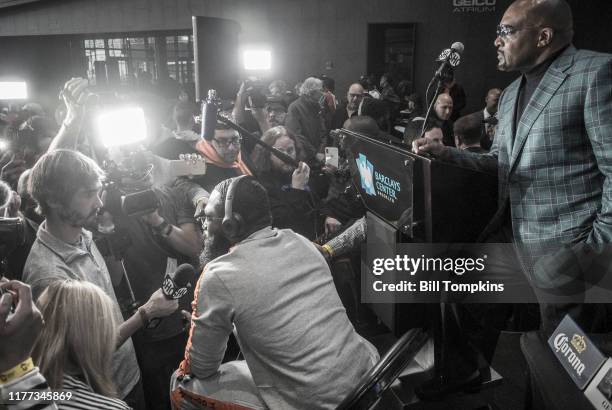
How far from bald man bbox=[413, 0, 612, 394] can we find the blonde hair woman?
1.09 metres

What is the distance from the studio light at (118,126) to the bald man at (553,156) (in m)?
1.47

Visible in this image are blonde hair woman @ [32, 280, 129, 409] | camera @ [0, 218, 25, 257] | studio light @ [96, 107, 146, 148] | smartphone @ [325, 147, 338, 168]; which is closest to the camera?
blonde hair woman @ [32, 280, 129, 409]

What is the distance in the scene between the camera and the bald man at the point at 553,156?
4.75ft

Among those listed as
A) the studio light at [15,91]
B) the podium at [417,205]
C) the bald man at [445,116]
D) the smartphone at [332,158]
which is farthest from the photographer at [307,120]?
the studio light at [15,91]

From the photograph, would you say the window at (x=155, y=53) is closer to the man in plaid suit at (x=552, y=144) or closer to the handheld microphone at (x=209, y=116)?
the handheld microphone at (x=209, y=116)

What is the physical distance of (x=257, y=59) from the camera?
9.06 metres

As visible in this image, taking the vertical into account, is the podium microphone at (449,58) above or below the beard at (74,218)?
above

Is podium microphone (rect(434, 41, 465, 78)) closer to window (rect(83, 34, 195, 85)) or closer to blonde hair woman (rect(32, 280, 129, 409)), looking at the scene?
blonde hair woman (rect(32, 280, 129, 409))

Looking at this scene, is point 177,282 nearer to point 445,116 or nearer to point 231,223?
point 231,223

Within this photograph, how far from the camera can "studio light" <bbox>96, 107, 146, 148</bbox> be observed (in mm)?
2312

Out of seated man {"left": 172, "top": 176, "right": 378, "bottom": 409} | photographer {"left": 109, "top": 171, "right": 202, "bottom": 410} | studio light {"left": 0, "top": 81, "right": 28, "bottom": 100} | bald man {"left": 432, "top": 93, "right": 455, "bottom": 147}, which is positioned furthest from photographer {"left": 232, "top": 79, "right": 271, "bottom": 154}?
studio light {"left": 0, "top": 81, "right": 28, "bottom": 100}

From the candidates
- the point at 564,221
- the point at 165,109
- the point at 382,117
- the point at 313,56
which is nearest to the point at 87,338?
the point at 564,221

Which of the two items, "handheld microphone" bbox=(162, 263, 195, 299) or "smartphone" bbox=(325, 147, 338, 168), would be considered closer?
"handheld microphone" bbox=(162, 263, 195, 299)

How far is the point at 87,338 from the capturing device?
4.42 ft
